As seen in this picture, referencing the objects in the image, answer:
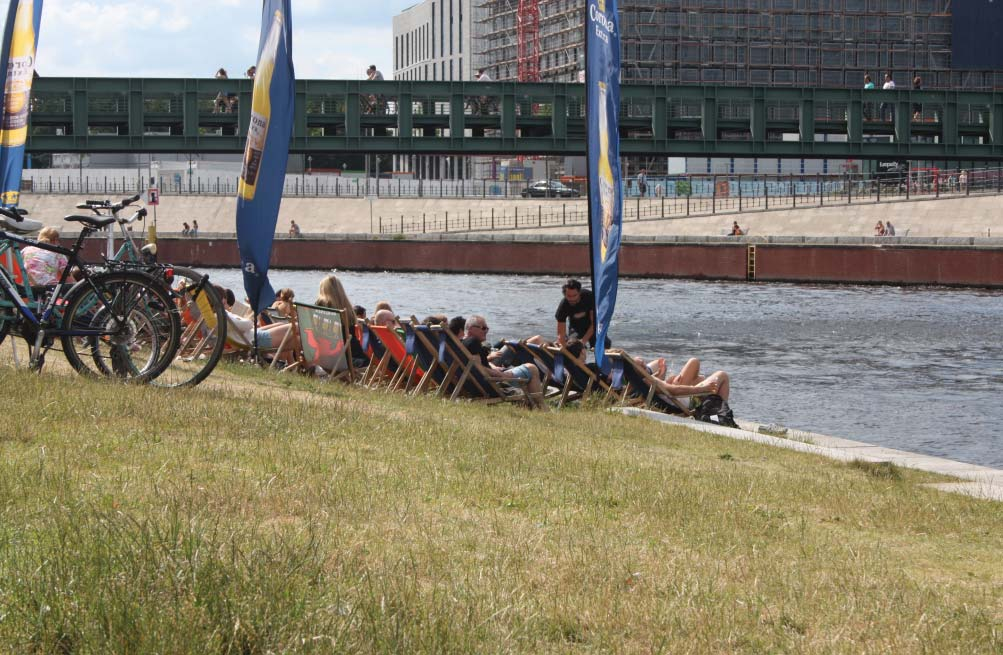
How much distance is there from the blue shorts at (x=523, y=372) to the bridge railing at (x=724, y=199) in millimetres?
57484

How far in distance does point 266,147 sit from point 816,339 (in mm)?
22850

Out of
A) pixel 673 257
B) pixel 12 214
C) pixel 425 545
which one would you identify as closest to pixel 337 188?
pixel 673 257

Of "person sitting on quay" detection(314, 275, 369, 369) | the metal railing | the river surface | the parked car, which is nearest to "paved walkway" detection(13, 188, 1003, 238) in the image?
the metal railing

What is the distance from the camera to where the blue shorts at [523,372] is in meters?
13.4

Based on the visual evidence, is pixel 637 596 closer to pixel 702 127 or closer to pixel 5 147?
pixel 5 147

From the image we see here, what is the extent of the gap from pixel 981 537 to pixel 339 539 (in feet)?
10.8

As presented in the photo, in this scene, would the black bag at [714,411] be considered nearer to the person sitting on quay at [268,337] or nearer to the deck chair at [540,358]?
the deck chair at [540,358]

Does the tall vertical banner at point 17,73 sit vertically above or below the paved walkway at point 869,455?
above

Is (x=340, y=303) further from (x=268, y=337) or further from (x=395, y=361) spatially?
(x=268, y=337)

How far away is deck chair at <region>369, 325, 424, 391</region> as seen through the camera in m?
13.9

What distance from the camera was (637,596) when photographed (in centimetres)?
455

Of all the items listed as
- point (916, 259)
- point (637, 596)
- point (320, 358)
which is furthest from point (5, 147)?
point (916, 259)

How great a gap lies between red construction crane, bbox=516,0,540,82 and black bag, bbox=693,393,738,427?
4328 inches

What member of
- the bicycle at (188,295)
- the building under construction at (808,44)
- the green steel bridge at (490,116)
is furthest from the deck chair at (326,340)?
the building under construction at (808,44)
